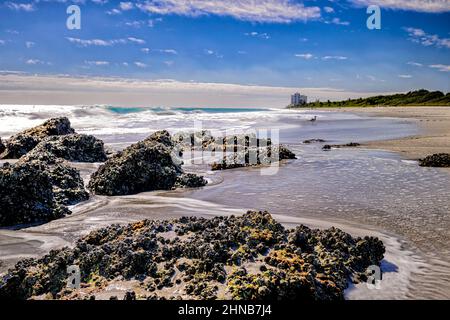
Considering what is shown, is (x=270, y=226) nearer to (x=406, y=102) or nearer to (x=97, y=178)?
(x=97, y=178)

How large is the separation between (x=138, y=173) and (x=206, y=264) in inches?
230

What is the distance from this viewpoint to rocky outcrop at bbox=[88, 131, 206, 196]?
31.7ft

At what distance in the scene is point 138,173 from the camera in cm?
1006

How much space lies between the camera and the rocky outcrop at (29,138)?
1559cm

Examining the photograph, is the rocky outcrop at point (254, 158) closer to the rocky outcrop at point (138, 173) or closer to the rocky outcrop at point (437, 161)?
the rocky outcrop at point (138, 173)

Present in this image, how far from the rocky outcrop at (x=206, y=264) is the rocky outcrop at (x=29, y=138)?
38.4 ft

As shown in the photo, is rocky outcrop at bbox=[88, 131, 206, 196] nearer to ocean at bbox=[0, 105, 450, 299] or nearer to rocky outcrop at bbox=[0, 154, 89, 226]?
ocean at bbox=[0, 105, 450, 299]

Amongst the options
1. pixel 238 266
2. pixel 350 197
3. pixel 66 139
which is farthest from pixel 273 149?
pixel 238 266

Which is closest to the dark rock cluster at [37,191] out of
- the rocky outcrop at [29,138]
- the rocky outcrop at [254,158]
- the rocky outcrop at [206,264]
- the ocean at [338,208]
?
the ocean at [338,208]

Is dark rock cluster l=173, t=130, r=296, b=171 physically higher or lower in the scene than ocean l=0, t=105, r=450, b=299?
higher

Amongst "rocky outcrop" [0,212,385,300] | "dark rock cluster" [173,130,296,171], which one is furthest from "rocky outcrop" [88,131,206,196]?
"rocky outcrop" [0,212,385,300]

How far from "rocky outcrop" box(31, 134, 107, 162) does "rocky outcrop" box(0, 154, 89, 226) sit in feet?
15.0

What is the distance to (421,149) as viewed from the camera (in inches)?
647

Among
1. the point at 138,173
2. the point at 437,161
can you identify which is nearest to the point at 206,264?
the point at 138,173
